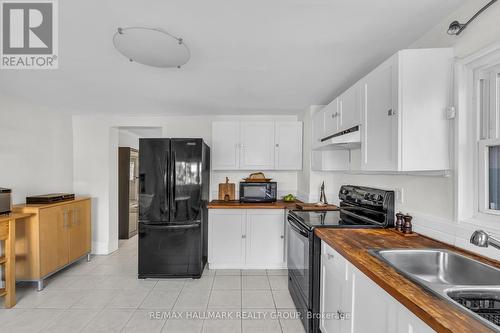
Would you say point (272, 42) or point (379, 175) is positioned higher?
point (272, 42)

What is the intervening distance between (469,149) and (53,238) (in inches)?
161

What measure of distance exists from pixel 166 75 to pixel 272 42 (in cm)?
116

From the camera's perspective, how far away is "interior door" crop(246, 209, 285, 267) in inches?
132

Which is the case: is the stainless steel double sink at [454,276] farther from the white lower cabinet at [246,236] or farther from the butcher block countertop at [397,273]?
the white lower cabinet at [246,236]

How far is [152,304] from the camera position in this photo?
253 centimetres

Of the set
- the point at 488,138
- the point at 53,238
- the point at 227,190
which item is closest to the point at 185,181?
the point at 227,190

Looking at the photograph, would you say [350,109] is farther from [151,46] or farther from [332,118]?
[151,46]

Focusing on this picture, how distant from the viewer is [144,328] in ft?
7.05

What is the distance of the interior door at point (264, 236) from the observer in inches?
132

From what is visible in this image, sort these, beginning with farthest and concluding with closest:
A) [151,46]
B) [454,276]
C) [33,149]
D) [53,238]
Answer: [33,149] → [53,238] → [151,46] → [454,276]

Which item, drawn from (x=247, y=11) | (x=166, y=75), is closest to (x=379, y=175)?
(x=247, y=11)

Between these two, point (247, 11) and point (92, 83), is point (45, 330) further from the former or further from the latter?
point (247, 11)

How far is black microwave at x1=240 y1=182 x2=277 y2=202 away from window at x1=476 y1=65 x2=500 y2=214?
2439mm

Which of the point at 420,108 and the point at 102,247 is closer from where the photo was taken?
the point at 420,108
